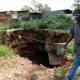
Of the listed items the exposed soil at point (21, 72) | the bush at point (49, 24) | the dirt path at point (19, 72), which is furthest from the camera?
the bush at point (49, 24)

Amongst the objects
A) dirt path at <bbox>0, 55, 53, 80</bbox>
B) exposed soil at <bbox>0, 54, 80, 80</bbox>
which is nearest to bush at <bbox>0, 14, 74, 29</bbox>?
dirt path at <bbox>0, 55, 53, 80</bbox>

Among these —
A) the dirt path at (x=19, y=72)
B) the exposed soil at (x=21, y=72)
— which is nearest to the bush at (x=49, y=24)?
the dirt path at (x=19, y=72)

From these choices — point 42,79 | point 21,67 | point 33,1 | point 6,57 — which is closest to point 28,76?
point 42,79

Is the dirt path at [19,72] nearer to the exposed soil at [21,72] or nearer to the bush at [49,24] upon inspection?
the exposed soil at [21,72]

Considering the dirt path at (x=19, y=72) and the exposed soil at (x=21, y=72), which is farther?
the dirt path at (x=19, y=72)

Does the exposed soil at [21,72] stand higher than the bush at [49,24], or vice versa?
the bush at [49,24]

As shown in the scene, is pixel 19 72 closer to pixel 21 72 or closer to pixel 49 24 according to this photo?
pixel 21 72

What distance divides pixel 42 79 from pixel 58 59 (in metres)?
6.85

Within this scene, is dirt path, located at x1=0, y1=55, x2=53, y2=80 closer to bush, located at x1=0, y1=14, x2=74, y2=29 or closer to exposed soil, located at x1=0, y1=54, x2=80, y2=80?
exposed soil, located at x1=0, y1=54, x2=80, y2=80

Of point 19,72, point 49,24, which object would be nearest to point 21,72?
point 19,72

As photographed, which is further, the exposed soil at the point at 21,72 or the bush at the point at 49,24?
the bush at the point at 49,24

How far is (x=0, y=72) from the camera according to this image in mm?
9219

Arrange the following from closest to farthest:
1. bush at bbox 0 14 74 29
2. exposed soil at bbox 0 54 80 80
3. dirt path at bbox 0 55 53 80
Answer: exposed soil at bbox 0 54 80 80, dirt path at bbox 0 55 53 80, bush at bbox 0 14 74 29

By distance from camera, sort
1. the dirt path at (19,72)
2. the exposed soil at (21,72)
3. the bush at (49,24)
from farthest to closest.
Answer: the bush at (49,24), the dirt path at (19,72), the exposed soil at (21,72)
